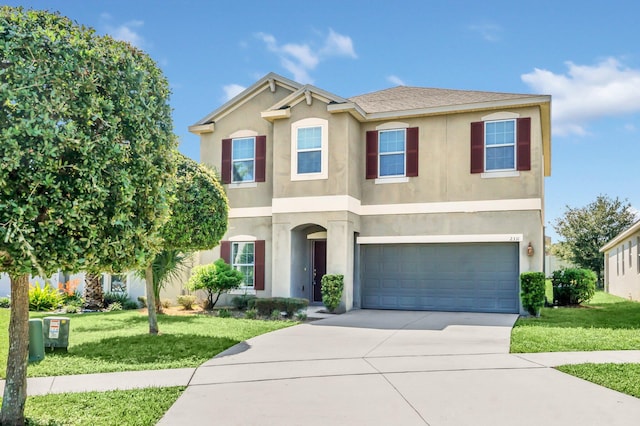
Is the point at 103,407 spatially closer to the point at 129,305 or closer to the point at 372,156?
the point at 372,156

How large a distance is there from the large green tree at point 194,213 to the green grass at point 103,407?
585cm

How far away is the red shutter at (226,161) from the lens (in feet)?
67.4

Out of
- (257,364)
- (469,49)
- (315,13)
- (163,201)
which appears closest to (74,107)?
(163,201)

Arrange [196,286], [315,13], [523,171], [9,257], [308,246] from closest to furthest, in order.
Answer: [9,257], [315,13], [523,171], [196,286], [308,246]

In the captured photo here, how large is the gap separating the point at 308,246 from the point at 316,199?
274 cm

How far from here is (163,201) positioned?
661 centimetres

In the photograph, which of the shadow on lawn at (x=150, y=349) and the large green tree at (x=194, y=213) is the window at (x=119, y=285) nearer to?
the large green tree at (x=194, y=213)

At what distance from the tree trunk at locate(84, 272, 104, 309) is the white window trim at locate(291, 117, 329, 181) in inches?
293

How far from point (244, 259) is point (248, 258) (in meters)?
0.15

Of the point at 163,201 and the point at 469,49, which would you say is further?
the point at 469,49

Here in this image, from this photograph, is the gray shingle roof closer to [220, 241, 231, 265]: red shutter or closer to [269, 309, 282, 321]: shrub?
[220, 241, 231, 265]: red shutter

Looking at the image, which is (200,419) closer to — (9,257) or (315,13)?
(9,257)

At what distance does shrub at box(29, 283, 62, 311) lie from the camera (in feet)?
62.2

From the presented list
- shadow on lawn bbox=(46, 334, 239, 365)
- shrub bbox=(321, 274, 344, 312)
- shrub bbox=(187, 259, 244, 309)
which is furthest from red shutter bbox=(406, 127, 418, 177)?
shadow on lawn bbox=(46, 334, 239, 365)
